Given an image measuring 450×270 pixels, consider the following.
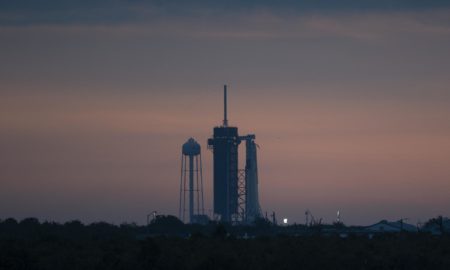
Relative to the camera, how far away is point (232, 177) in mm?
169875

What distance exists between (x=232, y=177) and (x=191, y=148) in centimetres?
867

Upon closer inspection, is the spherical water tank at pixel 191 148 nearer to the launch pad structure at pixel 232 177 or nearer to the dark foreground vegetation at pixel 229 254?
the launch pad structure at pixel 232 177

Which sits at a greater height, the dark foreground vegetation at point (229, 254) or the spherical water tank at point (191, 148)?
the spherical water tank at point (191, 148)

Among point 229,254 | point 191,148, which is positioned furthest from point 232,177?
point 229,254

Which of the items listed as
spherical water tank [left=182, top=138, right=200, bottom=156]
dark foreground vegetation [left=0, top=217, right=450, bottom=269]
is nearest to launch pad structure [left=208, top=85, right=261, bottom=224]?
spherical water tank [left=182, top=138, right=200, bottom=156]

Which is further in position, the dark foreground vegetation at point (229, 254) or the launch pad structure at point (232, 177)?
the launch pad structure at point (232, 177)

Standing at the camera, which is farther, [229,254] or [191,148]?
[191,148]

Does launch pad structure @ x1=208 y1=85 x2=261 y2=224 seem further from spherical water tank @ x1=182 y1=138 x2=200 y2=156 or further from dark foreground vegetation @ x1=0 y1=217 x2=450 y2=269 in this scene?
dark foreground vegetation @ x1=0 y1=217 x2=450 y2=269

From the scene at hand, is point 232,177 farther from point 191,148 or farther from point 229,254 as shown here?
point 229,254

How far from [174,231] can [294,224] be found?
23.7 meters

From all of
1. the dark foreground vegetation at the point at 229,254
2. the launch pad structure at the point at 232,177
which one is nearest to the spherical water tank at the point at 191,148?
the launch pad structure at the point at 232,177

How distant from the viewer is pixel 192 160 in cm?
16950

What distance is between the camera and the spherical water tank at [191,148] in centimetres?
16800

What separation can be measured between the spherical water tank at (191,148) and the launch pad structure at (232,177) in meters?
6.04
